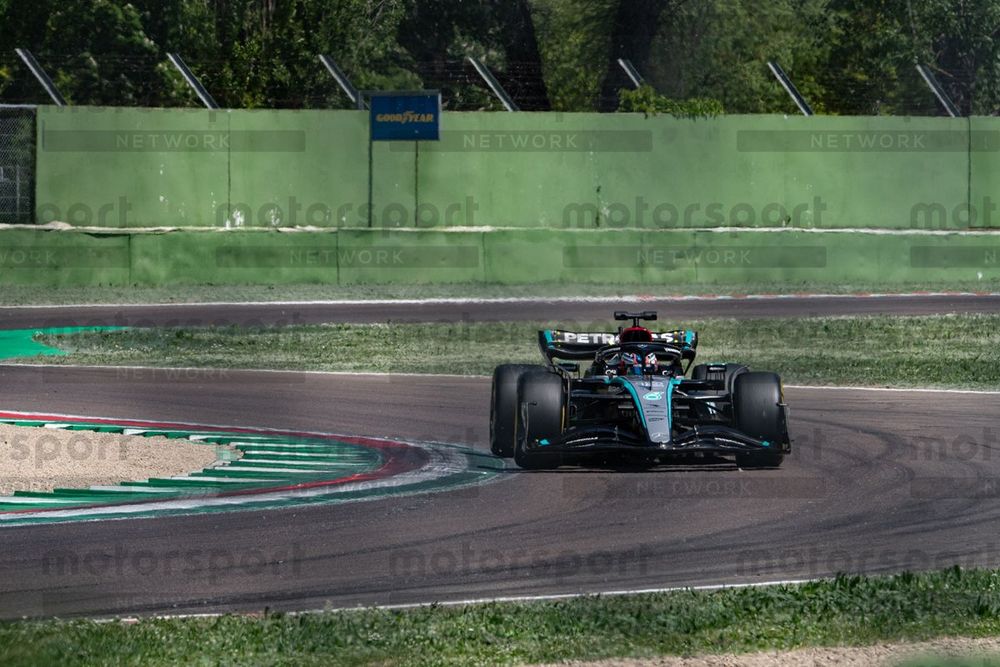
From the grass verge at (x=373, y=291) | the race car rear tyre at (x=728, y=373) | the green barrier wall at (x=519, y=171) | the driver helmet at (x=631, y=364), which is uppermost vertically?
the green barrier wall at (x=519, y=171)

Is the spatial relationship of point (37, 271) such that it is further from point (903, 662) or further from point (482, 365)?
point (903, 662)

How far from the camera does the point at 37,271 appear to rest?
24859mm

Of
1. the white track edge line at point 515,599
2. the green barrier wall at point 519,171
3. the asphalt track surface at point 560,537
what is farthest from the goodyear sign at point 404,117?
the white track edge line at point 515,599

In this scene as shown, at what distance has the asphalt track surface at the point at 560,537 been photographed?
23.8 feet

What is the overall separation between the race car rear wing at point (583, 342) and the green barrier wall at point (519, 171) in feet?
49.2

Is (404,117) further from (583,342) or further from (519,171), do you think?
(583,342)

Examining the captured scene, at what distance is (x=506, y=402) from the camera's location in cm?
1094

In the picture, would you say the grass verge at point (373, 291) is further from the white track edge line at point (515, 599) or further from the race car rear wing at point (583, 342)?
the white track edge line at point (515, 599)

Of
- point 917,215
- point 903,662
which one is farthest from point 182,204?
point 903,662

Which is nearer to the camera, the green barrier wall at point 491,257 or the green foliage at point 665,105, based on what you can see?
the green barrier wall at point 491,257

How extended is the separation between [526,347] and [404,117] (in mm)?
8290

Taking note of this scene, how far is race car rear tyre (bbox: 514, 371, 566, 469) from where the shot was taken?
1038cm

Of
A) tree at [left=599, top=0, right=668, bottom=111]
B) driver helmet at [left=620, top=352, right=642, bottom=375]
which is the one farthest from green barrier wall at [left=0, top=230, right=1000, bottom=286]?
driver helmet at [left=620, top=352, right=642, bottom=375]

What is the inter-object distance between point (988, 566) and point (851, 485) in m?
2.30
